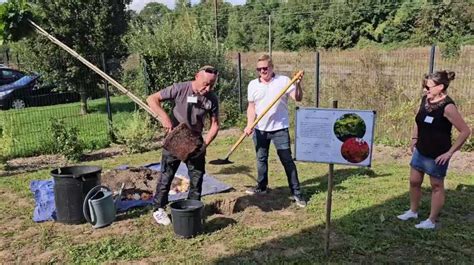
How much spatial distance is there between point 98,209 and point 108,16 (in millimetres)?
9522

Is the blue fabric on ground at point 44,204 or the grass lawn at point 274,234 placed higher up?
the blue fabric on ground at point 44,204

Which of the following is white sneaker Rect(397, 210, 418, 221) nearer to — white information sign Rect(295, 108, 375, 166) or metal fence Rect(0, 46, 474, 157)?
white information sign Rect(295, 108, 375, 166)

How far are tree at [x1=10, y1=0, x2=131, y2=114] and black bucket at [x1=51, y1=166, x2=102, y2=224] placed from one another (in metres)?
7.75

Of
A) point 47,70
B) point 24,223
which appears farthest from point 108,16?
point 24,223

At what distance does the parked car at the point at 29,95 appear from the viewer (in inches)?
428

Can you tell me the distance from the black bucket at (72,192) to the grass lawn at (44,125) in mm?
3660

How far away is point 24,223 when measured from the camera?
5.12 meters

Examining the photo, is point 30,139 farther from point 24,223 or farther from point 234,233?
point 234,233

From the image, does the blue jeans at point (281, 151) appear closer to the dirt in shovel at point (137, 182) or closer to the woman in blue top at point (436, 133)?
the dirt in shovel at point (137, 182)

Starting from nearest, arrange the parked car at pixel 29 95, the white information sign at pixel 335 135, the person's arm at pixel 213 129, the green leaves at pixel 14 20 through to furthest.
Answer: the white information sign at pixel 335 135 < the person's arm at pixel 213 129 < the green leaves at pixel 14 20 < the parked car at pixel 29 95

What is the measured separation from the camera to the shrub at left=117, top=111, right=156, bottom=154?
A: 8852 millimetres

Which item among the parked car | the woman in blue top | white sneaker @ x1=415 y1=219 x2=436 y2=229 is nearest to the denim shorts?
the woman in blue top

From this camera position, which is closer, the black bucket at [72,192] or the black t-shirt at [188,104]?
the black t-shirt at [188,104]

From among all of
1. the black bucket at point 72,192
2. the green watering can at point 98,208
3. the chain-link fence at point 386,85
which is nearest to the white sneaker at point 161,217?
the green watering can at point 98,208
